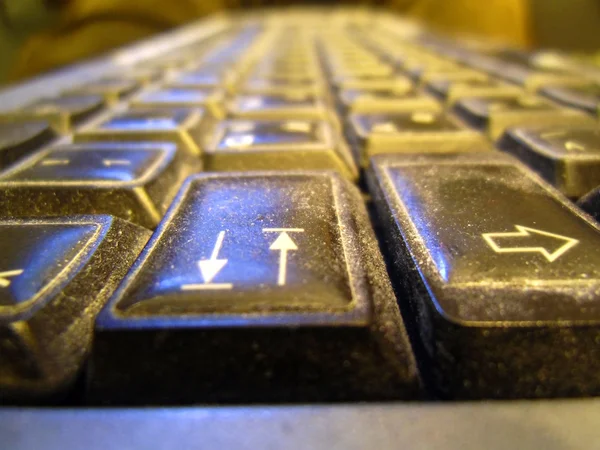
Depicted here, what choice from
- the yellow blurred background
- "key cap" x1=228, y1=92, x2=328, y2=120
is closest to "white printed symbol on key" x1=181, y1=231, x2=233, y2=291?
"key cap" x1=228, y1=92, x2=328, y2=120

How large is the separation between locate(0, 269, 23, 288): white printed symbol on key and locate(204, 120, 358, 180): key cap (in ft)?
0.79

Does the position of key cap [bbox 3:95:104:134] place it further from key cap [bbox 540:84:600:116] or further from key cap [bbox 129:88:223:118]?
key cap [bbox 540:84:600:116]

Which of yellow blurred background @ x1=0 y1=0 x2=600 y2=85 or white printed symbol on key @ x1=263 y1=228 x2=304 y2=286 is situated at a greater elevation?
yellow blurred background @ x1=0 y1=0 x2=600 y2=85

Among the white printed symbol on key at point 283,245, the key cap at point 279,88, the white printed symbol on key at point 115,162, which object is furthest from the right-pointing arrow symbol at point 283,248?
the key cap at point 279,88

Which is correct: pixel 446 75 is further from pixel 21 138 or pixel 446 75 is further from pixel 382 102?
pixel 21 138

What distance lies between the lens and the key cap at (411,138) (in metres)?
0.50

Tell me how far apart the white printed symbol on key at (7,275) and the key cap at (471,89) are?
61 cm

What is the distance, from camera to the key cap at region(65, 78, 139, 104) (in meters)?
0.74

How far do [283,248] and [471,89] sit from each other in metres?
0.54

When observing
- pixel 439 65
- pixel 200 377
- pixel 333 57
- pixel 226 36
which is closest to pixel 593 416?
pixel 200 377

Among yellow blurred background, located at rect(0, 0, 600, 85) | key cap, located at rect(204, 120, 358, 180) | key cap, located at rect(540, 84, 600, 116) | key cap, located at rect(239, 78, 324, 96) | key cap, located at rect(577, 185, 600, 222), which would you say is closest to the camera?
key cap, located at rect(577, 185, 600, 222)

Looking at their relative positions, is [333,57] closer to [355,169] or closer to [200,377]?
→ [355,169]

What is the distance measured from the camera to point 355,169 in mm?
491

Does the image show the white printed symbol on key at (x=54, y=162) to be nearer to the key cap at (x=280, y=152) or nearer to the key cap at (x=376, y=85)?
the key cap at (x=280, y=152)
